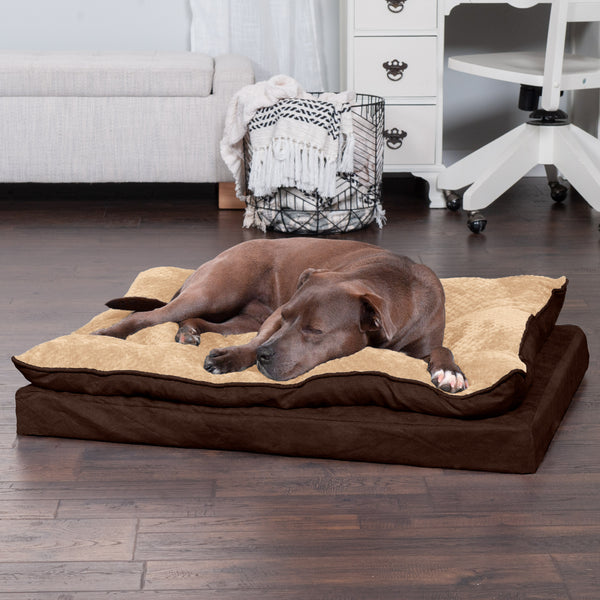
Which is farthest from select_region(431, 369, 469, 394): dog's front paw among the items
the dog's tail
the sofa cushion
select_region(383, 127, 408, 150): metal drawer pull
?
the sofa cushion

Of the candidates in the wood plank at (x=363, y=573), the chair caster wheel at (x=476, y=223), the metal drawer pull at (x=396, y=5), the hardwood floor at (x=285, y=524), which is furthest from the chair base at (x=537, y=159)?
the wood plank at (x=363, y=573)

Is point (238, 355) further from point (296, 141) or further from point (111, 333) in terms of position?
point (296, 141)

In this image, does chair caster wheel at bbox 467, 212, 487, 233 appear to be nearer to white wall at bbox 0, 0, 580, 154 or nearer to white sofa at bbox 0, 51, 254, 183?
white sofa at bbox 0, 51, 254, 183

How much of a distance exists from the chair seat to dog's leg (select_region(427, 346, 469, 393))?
190cm

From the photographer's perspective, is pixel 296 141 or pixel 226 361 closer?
pixel 226 361

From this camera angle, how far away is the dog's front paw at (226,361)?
1962mm

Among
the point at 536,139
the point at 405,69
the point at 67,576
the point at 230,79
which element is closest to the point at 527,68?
the point at 536,139

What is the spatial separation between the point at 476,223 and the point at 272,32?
1.65 m

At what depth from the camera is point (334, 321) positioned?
186cm

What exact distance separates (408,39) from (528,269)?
1.27 meters

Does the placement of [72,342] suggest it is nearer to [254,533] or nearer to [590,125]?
[254,533]

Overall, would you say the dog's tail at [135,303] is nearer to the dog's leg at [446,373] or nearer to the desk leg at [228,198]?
the dog's leg at [446,373]

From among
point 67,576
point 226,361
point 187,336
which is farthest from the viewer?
point 187,336

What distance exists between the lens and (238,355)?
1978 millimetres
